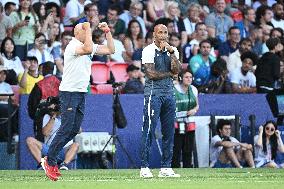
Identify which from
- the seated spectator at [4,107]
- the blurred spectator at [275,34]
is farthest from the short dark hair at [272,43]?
the seated spectator at [4,107]

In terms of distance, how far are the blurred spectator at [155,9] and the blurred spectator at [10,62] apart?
4635 mm

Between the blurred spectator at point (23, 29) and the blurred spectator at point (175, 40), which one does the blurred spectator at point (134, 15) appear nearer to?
the blurred spectator at point (175, 40)

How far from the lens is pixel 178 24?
26938 millimetres

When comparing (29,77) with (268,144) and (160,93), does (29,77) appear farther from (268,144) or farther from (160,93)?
(160,93)

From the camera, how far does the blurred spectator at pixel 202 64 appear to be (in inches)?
962

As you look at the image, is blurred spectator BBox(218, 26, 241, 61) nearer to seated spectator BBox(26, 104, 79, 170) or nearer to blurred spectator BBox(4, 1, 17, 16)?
blurred spectator BBox(4, 1, 17, 16)

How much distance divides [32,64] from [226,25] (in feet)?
21.9

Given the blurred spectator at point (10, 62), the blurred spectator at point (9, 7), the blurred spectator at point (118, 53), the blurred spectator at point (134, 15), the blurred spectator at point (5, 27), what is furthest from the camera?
the blurred spectator at point (134, 15)

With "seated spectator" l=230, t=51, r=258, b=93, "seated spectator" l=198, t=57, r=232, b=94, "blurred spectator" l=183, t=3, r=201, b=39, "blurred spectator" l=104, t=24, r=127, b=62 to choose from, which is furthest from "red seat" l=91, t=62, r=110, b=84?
"blurred spectator" l=183, t=3, r=201, b=39

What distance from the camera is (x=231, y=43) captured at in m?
Answer: 26.9

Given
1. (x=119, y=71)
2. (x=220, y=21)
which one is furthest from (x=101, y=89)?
(x=220, y=21)

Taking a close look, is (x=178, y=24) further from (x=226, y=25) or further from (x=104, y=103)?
(x=104, y=103)

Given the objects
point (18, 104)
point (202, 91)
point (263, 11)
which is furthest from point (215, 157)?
point (263, 11)

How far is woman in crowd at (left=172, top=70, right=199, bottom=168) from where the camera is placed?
2273cm
